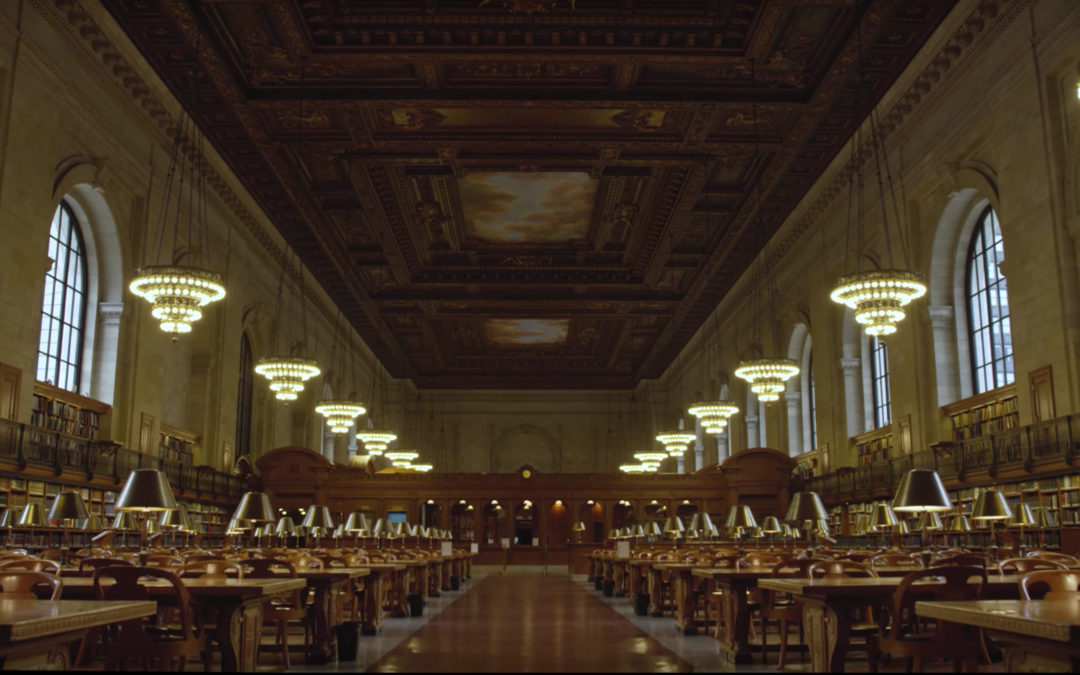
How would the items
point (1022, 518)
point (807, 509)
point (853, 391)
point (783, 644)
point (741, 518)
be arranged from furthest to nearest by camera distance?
point (853, 391)
point (741, 518)
point (1022, 518)
point (807, 509)
point (783, 644)

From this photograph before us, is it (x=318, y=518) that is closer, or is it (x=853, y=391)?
(x=318, y=518)

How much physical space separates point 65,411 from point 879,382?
51.5 ft

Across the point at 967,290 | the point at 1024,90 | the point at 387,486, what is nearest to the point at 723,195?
the point at 967,290

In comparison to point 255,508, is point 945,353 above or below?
above

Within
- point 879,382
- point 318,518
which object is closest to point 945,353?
point 879,382

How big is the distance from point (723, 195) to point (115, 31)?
12.3 meters

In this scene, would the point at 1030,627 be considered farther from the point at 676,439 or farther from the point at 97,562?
the point at 676,439

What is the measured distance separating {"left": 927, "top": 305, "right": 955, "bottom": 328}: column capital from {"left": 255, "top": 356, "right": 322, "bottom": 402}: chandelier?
1170 centimetres

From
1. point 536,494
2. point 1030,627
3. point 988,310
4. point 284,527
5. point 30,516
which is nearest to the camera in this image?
point 1030,627

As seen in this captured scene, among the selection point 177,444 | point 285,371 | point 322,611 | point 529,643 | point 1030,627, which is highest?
point 285,371

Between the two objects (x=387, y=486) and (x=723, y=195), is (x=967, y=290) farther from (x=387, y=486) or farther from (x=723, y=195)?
(x=387, y=486)

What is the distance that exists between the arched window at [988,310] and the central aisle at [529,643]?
766 cm

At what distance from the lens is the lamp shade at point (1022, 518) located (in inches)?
436

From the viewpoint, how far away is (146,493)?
20.8 feet
